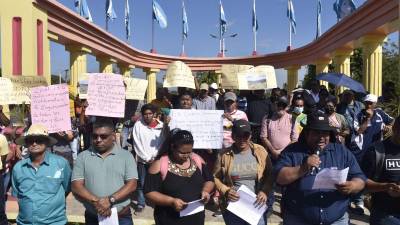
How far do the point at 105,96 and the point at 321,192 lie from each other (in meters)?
3.09

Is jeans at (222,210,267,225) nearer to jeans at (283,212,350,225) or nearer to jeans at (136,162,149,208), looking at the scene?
jeans at (283,212,350,225)

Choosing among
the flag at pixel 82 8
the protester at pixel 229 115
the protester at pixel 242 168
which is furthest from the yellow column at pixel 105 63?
the protester at pixel 242 168

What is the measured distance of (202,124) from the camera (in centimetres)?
550

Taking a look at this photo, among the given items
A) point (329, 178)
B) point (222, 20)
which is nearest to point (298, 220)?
point (329, 178)

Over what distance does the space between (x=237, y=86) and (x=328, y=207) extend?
14.1 ft

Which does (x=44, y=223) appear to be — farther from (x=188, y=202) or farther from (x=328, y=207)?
(x=328, y=207)

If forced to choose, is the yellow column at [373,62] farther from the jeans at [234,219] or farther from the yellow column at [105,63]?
the jeans at [234,219]

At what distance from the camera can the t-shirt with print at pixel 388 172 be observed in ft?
11.7

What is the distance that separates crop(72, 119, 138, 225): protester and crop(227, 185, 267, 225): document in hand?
96 cm

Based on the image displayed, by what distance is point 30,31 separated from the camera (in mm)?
11195

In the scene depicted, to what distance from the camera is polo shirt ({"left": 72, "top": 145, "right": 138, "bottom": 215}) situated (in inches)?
154

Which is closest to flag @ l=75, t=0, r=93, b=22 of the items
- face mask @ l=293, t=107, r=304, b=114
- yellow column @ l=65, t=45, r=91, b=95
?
yellow column @ l=65, t=45, r=91, b=95

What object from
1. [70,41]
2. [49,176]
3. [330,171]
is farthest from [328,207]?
[70,41]

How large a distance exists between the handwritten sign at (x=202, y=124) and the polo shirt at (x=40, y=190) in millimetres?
1762
